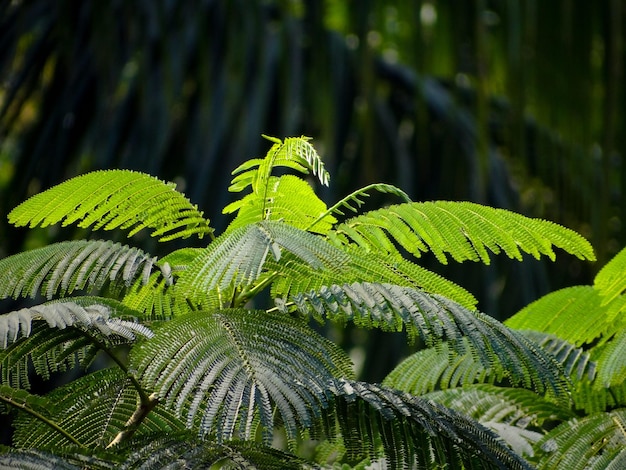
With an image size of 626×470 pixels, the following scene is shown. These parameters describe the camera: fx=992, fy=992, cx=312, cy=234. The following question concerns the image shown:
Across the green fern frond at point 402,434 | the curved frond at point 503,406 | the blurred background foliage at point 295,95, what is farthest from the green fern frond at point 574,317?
the blurred background foliage at point 295,95

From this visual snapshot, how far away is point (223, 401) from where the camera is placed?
971 mm

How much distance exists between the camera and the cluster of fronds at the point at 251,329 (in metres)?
1.01

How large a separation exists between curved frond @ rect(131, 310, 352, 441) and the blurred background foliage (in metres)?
2.99

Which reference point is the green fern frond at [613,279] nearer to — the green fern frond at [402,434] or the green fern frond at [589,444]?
the green fern frond at [589,444]

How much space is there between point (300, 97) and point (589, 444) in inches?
151

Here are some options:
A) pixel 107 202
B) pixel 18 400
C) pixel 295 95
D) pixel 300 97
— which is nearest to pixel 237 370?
pixel 18 400

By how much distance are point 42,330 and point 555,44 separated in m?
3.47

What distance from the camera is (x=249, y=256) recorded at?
1.05 m

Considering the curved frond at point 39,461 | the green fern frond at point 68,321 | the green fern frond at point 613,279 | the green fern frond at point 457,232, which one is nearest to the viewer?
the curved frond at point 39,461

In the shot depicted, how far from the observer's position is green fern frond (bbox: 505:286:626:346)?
168 cm

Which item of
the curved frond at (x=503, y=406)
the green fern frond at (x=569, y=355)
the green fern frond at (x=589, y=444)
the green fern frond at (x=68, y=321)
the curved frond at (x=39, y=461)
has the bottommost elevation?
the curved frond at (x=503, y=406)

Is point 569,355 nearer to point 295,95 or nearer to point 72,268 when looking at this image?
point 72,268

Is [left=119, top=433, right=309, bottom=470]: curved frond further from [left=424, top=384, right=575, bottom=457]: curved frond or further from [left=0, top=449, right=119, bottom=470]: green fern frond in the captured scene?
[left=424, top=384, right=575, bottom=457]: curved frond

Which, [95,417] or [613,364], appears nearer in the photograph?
[95,417]
